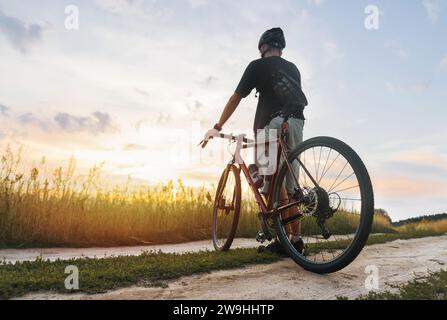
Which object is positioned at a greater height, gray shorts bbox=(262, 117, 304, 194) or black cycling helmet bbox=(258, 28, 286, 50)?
black cycling helmet bbox=(258, 28, 286, 50)

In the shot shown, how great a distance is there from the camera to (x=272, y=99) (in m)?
5.29

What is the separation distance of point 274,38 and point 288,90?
81cm

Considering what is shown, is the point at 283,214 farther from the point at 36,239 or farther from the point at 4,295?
the point at 36,239

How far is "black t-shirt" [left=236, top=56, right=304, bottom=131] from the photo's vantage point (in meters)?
5.23

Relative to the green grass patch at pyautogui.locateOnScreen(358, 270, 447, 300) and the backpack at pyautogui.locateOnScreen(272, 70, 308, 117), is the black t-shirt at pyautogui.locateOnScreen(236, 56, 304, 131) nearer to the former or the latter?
the backpack at pyautogui.locateOnScreen(272, 70, 308, 117)

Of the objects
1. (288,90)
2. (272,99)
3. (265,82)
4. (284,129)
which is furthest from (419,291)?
(265,82)

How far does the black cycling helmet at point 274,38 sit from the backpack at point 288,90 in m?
0.50

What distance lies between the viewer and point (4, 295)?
3.63 metres

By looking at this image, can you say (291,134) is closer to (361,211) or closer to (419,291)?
(361,211)

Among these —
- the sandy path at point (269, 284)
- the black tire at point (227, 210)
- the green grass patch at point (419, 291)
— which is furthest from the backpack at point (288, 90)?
the green grass patch at point (419, 291)

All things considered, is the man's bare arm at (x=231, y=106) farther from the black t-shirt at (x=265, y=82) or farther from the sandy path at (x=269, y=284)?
the sandy path at (x=269, y=284)

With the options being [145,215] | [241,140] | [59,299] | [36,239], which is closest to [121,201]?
[145,215]

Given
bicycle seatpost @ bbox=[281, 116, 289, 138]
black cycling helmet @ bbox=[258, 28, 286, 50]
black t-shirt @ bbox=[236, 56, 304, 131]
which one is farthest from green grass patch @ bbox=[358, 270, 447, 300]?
black cycling helmet @ bbox=[258, 28, 286, 50]

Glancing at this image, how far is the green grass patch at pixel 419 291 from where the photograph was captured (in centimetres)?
367
